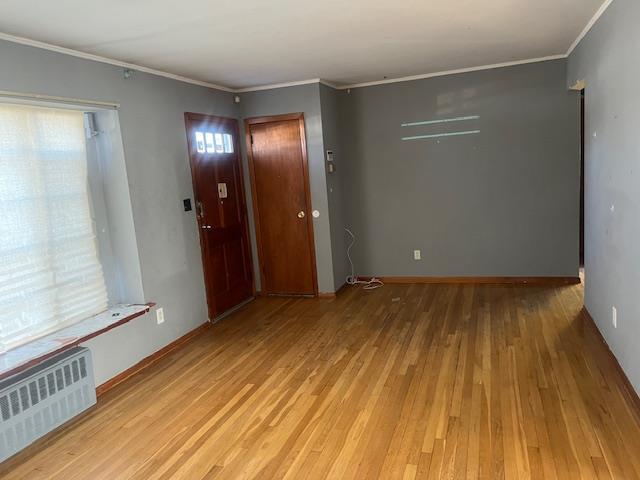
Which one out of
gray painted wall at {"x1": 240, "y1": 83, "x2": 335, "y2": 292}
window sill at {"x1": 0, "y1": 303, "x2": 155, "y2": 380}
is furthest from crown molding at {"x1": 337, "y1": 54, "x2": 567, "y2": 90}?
window sill at {"x1": 0, "y1": 303, "x2": 155, "y2": 380}

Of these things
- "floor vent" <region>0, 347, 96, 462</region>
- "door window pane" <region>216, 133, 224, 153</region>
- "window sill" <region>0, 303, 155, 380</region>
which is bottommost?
"floor vent" <region>0, 347, 96, 462</region>

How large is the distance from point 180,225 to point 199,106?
1195mm

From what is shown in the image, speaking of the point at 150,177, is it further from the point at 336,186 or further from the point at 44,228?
the point at 336,186

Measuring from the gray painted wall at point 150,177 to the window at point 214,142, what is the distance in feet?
0.79

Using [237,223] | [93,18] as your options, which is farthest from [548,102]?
[93,18]

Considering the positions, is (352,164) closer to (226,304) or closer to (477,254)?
(477,254)

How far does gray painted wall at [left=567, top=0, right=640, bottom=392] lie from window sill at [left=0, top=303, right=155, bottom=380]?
328cm

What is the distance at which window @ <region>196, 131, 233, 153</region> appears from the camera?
4562mm

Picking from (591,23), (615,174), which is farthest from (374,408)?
(591,23)

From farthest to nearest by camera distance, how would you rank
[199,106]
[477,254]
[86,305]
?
[477,254]
[199,106]
[86,305]

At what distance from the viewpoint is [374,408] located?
2.87 metres

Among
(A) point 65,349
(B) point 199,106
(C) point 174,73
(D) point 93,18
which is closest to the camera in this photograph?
(D) point 93,18

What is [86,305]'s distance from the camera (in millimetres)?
3463

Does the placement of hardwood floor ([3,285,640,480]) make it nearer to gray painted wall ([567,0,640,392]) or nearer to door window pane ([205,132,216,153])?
gray painted wall ([567,0,640,392])
